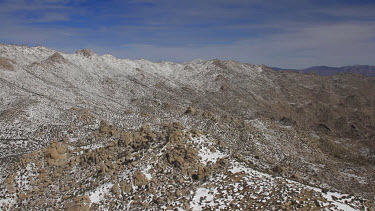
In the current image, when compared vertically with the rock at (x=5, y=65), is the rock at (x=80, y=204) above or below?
below

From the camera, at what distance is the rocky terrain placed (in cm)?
1614

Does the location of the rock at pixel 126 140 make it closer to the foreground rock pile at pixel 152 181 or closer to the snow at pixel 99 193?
the foreground rock pile at pixel 152 181

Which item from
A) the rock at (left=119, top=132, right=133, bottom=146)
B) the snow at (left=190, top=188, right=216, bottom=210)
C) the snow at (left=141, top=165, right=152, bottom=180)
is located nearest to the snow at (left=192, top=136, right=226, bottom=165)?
the snow at (left=190, top=188, right=216, bottom=210)

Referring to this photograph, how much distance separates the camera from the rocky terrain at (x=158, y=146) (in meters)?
16.1

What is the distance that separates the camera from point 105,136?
88.1ft

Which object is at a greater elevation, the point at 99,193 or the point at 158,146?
the point at 158,146

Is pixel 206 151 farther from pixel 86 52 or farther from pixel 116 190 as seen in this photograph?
pixel 86 52

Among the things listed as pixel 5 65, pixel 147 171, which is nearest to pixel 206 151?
pixel 147 171

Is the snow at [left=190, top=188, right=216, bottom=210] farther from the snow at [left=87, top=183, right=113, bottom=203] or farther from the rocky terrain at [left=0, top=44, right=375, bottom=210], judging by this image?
the snow at [left=87, top=183, right=113, bottom=203]

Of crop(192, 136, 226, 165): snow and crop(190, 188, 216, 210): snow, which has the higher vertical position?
crop(192, 136, 226, 165): snow

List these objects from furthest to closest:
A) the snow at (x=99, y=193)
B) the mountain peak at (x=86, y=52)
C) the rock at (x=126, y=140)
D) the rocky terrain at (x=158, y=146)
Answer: the mountain peak at (x=86, y=52)
the rock at (x=126, y=140)
the snow at (x=99, y=193)
the rocky terrain at (x=158, y=146)

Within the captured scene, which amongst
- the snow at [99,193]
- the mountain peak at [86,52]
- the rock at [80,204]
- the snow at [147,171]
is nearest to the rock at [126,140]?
the snow at [147,171]

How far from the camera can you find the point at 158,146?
20.1 metres

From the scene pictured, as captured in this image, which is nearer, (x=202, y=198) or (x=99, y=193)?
(x=202, y=198)
